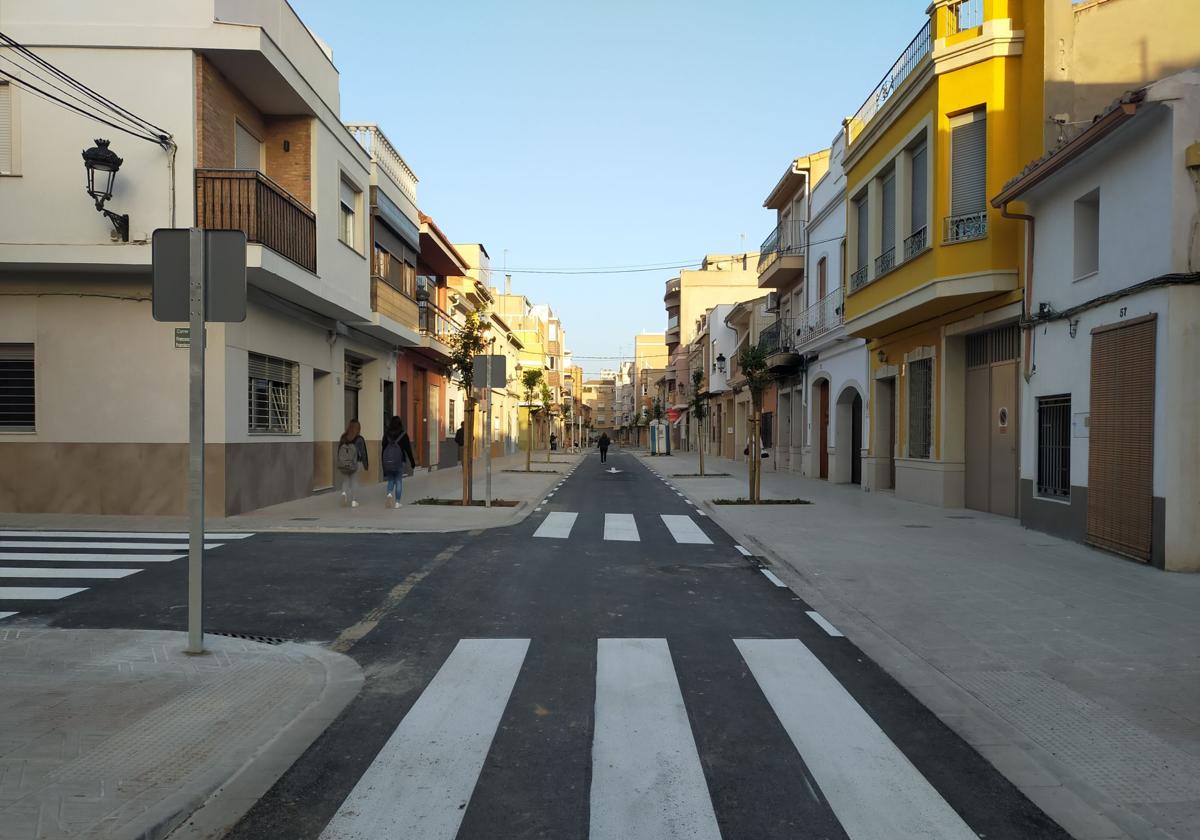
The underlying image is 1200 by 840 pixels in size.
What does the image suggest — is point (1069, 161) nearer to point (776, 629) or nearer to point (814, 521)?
point (814, 521)

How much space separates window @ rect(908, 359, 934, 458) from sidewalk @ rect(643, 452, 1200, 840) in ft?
17.4

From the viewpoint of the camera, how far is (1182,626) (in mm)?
6531

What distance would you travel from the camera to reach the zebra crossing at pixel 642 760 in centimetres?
326

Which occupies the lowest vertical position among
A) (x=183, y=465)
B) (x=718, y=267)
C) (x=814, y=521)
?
(x=814, y=521)

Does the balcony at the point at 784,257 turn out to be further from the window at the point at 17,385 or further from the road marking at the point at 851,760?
the road marking at the point at 851,760

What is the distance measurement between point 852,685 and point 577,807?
238cm

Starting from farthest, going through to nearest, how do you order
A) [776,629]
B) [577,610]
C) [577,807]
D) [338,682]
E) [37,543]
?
1. [37,543]
2. [577,610]
3. [776,629]
4. [338,682]
5. [577,807]

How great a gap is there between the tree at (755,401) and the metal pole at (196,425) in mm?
12376

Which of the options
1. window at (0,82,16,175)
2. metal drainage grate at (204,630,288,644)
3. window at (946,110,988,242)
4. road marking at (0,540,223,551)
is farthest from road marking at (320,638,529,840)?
window at (0,82,16,175)

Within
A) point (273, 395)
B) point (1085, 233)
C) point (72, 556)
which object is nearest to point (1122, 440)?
point (1085, 233)

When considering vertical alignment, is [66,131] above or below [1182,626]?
above

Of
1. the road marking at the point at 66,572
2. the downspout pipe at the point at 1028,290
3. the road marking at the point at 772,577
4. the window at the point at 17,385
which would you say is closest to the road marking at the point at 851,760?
the road marking at the point at 772,577

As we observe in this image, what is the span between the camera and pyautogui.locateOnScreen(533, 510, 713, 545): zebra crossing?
11598 millimetres

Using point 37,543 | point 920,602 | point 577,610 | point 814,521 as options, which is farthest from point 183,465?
point 920,602
